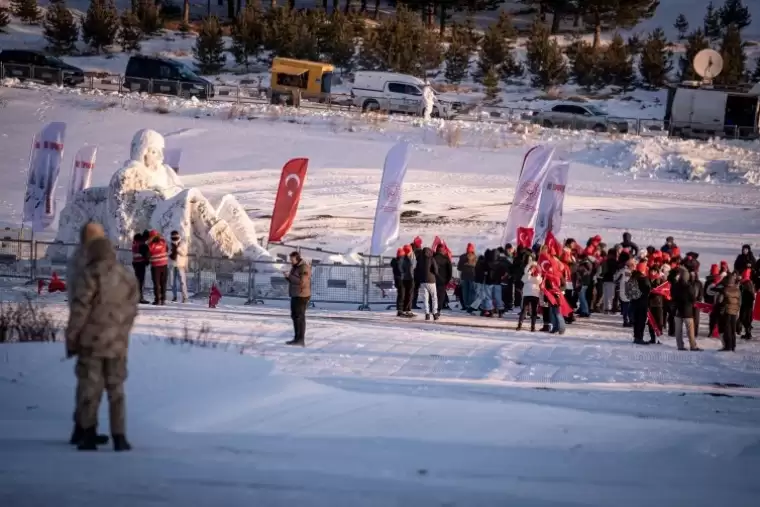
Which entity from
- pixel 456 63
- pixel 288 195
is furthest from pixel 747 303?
pixel 456 63

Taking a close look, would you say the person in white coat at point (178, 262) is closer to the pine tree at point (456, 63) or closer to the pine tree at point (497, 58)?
the pine tree at point (456, 63)

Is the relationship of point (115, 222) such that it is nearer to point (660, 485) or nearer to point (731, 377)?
point (731, 377)

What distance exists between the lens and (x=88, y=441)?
785 centimetres

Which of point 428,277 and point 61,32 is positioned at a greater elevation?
point 61,32

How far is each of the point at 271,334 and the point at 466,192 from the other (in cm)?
2305

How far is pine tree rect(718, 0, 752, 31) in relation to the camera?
89.2 metres

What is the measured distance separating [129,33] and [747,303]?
62404mm

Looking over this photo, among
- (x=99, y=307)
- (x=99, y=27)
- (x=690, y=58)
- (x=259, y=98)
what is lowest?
(x=99, y=307)

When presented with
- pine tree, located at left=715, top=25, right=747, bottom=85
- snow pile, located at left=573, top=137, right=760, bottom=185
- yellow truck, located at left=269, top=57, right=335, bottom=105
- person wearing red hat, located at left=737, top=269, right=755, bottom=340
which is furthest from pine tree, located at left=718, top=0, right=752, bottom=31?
person wearing red hat, located at left=737, top=269, right=755, bottom=340

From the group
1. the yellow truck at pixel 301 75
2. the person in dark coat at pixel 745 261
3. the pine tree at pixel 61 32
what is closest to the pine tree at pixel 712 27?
the yellow truck at pixel 301 75

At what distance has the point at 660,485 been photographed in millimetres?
7730

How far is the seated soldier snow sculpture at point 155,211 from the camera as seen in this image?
79.7 ft

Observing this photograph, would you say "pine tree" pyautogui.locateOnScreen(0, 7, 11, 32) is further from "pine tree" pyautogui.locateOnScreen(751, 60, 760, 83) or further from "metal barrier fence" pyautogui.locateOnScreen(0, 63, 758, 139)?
"pine tree" pyautogui.locateOnScreen(751, 60, 760, 83)

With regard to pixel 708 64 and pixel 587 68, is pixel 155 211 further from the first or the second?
pixel 587 68
